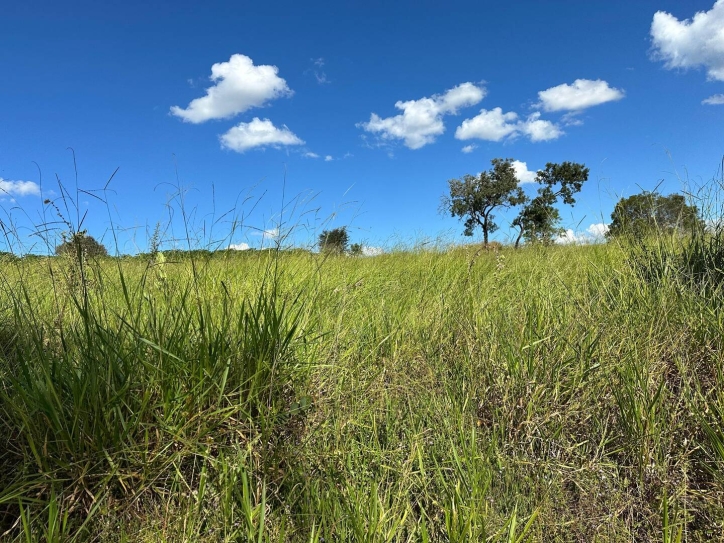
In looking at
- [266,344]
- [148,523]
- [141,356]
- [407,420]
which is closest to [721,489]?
[407,420]

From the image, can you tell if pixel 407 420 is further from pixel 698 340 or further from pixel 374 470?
pixel 698 340

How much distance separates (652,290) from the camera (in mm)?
2295

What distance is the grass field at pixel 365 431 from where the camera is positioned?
45.7 inches

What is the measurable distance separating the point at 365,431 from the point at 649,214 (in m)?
2.98

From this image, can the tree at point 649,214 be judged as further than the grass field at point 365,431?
Yes

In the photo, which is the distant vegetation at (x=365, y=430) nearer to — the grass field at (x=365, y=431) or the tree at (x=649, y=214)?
the grass field at (x=365, y=431)

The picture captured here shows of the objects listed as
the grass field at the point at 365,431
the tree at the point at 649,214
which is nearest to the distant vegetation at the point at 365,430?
the grass field at the point at 365,431

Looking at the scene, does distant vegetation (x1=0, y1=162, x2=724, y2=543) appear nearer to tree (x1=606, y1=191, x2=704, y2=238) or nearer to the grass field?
the grass field

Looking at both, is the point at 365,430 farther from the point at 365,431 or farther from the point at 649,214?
the point at 649,214

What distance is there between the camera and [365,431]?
1568mm

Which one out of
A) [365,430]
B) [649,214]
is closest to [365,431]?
[365,430]

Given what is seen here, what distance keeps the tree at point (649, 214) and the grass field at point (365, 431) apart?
121cm

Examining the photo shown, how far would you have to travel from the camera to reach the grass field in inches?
45.7

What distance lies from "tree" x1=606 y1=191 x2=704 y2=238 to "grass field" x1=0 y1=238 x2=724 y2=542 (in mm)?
1212
